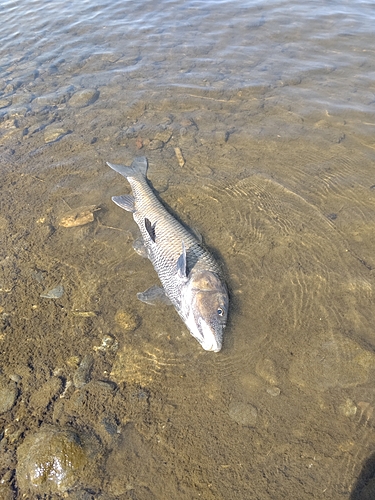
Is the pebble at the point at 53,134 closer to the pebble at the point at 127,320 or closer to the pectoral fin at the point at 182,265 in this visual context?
the pebble at the point at 127,320

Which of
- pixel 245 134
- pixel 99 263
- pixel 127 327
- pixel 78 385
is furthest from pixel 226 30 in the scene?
pixel 78 385

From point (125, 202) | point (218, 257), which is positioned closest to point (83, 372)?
point (218, 257)

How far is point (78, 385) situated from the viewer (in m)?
4.73

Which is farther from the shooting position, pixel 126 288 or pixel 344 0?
pixel 344 0

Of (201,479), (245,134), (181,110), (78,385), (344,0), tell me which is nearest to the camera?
(201,479)

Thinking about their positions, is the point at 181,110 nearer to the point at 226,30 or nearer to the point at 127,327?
the point at 226,30

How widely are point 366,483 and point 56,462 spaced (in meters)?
3.33

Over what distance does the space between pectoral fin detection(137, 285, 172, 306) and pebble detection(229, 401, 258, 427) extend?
68.1 inches

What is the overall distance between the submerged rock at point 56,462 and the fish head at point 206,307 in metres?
1.80

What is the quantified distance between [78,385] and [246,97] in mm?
8358

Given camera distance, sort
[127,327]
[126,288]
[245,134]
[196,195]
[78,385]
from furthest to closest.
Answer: [245,134] → [196,195] → [126,288] → [127,327] → [78,385]

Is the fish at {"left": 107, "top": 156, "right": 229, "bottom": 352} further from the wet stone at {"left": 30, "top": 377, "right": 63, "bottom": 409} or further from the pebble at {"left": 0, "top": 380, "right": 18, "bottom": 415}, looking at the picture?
the pebble at {"left": 0, "top": 380, "right": 18, "bottom": 415}

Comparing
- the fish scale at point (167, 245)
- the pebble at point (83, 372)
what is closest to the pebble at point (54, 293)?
the pebble at point (83, 372)

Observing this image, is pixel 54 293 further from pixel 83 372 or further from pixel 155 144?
pixel 155 144
